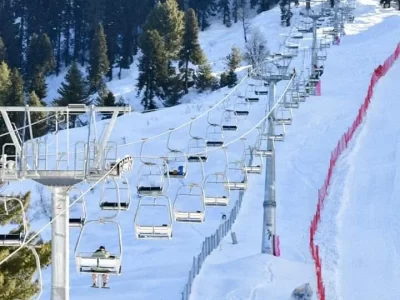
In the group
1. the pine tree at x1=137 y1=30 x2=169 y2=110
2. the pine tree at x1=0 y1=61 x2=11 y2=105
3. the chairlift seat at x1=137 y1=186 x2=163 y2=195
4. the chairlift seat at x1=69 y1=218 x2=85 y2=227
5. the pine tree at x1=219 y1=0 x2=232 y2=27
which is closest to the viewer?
the chairlift seat at x1=69 y1=218 x2=85 y2=227

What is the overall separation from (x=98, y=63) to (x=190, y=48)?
7.43 m

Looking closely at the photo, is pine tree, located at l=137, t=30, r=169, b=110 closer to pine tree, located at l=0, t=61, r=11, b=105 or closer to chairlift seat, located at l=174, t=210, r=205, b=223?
pine tree, located at l=0, t=61, r=11, b=105

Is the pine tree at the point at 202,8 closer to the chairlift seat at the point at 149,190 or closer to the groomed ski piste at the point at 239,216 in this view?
the groomed ski piste at the point at 239,216

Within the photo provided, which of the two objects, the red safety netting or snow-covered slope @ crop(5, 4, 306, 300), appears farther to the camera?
snow-covered slope @ crop(5, 4, 306, 300)

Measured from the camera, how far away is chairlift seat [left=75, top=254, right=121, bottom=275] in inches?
396

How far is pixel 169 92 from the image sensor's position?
2002 inches

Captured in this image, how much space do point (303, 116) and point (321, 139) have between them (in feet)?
11.0

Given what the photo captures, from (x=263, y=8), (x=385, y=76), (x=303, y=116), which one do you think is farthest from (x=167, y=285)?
(x=263, y=8)

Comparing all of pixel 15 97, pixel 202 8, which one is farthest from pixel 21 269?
pixel 202 8

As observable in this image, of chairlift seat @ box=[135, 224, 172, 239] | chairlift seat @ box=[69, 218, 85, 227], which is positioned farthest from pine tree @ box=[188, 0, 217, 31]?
chairlift seat @ box=[69, 218, 85, 227]

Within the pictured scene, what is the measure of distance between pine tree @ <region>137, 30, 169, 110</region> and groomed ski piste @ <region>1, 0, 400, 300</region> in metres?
4.84

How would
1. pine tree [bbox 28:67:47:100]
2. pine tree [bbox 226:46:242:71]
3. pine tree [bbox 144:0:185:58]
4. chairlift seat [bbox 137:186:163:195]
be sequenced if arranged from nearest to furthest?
chairlift seat [bbox 137:186:163:195] < pine tree [bbox 28:67:47:100] < pine tree [bbox 144:0:185:58] < pine tree [bbox 226:46:242:71]

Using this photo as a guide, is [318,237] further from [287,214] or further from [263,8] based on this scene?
[263,8]

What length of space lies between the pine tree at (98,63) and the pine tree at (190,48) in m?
6.23
